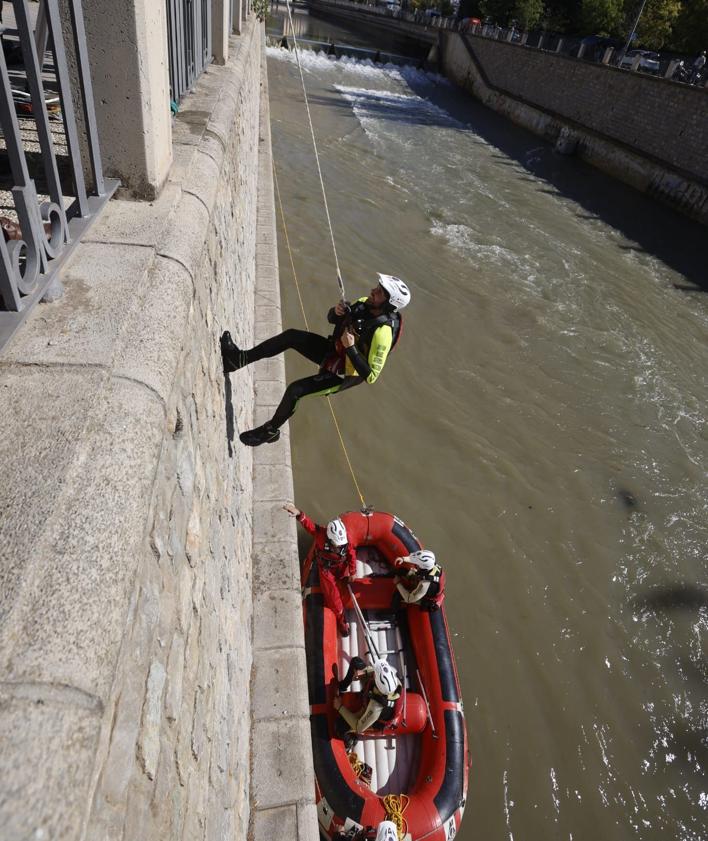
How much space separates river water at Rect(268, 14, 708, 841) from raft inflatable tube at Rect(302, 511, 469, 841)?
77cm

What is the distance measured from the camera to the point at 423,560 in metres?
5.01

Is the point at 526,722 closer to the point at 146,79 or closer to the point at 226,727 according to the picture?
the point at 226,727

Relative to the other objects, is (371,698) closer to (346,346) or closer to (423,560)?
(423,560)

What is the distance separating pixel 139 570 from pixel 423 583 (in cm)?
383

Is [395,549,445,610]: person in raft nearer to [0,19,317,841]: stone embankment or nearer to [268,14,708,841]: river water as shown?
[268,14,708,841]: river water

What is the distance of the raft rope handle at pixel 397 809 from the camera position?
3.96 metres

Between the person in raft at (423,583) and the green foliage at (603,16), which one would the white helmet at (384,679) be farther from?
the green foliage at (603,16)

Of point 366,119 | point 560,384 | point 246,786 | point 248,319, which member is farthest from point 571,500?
point 366,119

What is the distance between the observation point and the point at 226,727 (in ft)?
8.96

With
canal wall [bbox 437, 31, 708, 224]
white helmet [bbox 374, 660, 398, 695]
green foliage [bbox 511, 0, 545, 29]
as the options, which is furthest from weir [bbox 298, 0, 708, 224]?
white helmet [bbox 374, 660, 398, 695]

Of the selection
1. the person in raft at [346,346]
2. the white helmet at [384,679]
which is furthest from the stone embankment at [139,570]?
the white helmet at [384,679]

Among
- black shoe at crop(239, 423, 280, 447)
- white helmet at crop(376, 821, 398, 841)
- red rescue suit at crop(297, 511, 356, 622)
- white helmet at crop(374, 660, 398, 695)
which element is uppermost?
black shoe at crop(239, 423, 280, 447)

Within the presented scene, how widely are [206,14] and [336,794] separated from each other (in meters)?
6.83

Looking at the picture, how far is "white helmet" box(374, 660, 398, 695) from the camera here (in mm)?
4109
